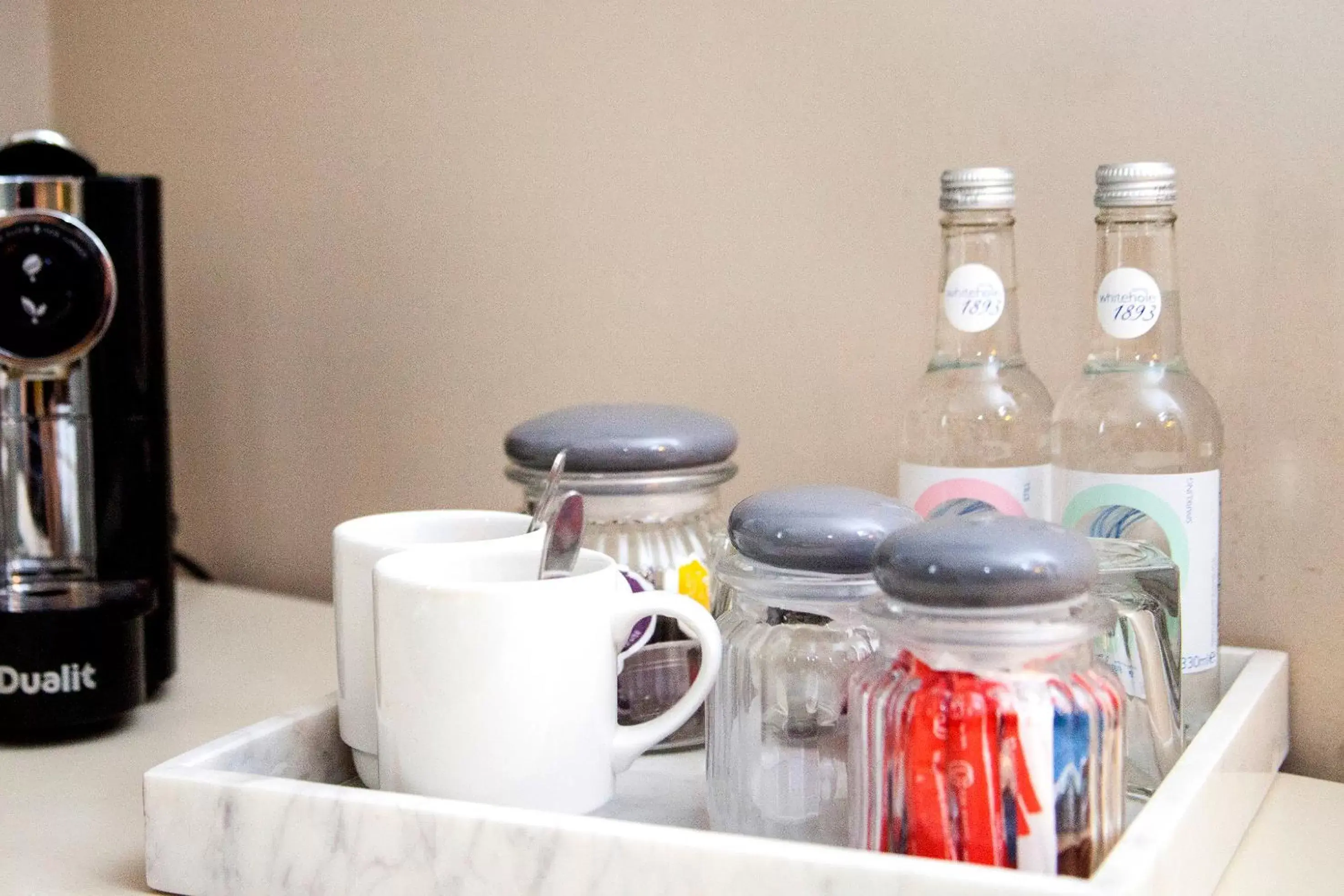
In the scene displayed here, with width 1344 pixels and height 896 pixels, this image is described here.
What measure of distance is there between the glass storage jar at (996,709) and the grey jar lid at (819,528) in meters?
0.05

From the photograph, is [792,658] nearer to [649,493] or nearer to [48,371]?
[649,493]

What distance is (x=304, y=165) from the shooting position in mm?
1115

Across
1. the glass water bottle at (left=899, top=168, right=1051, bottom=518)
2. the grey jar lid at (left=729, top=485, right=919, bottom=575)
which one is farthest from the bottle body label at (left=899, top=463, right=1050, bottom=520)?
the grey jar lid at (left=729, top=485, right=919, bottom=575)

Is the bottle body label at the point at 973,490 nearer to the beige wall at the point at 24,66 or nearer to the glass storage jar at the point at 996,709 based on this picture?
the glass storage jar at the point at 996,709

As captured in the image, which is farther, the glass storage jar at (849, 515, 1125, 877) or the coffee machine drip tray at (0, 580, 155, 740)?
the coffee machine drip tray at (0, 580, 155, 740)

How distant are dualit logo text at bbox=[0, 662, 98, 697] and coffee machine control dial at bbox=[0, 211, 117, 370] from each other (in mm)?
183

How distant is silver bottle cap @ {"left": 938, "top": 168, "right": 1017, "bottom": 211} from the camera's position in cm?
67

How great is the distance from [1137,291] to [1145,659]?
0.58ft

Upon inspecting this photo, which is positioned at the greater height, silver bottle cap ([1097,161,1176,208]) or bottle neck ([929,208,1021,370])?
silver bottle cap ([1097,161,1176,208])

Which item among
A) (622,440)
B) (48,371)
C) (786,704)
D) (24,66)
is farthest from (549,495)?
(24,66)

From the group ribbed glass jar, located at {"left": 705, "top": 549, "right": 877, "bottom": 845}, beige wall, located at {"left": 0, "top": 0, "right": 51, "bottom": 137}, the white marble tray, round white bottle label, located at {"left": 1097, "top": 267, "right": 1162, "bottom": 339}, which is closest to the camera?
the white marble tray

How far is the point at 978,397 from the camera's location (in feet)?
2.36

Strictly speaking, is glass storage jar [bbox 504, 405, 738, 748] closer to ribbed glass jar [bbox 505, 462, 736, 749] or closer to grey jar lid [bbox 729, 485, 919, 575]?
ribbed glass jar [bbox 505, 462, 736, 749]

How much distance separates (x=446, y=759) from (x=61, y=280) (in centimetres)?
45
